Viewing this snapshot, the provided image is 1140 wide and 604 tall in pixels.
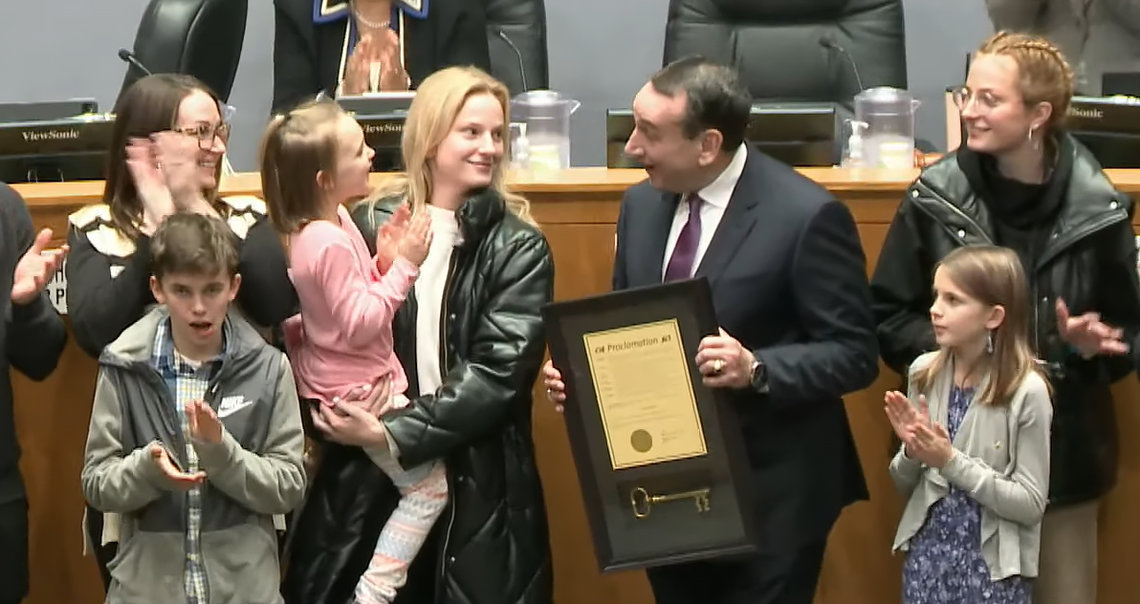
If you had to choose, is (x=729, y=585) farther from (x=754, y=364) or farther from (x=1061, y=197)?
(x=1061, y=197)

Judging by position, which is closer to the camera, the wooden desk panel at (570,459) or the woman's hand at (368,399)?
the woman's hand at (368,399)

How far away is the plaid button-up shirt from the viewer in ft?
8.95

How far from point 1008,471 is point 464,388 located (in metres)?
0.98

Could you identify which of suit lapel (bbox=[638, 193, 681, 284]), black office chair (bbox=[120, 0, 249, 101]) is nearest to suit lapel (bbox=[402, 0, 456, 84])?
black office chair (bbox=[120, 0, 249, 101])

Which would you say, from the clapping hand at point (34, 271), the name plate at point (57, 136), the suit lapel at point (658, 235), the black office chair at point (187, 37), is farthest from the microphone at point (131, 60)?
the suit lapel at point (658, 235)

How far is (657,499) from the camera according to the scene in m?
2.64

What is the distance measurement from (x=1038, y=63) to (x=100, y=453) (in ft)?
5.94

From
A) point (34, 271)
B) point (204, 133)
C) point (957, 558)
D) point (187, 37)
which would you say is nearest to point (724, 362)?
point (957, 558)

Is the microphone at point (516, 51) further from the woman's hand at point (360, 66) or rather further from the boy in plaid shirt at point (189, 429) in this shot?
the boy in plaid shirt at point (189, 429)

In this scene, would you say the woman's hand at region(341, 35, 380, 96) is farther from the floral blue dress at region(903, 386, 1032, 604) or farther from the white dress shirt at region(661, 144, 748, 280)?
the floral blue dress at region(903, 386, 1032, 604)

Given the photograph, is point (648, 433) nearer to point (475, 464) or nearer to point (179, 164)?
point (475, 464)

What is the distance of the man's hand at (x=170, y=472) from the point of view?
259 centimetres

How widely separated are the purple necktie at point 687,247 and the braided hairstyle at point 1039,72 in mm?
649

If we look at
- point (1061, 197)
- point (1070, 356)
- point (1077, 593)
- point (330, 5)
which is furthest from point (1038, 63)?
point (330, 5)
